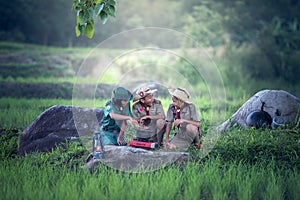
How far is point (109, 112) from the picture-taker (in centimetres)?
595

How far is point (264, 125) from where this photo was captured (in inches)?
272

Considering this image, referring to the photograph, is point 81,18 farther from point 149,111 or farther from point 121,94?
point 149,111

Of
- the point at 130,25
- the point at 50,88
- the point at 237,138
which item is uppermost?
the point at 130,25

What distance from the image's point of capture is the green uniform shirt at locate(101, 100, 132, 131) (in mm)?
5930

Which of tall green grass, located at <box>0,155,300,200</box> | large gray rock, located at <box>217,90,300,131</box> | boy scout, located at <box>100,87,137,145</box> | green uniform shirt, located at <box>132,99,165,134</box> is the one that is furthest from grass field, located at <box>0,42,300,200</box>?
green uniform shirt, located at <box>132,99,165,134</box>

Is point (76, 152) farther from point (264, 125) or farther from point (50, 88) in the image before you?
point (50, 88)

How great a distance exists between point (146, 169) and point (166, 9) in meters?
22.9

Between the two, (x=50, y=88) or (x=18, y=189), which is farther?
(x=50, y=88)

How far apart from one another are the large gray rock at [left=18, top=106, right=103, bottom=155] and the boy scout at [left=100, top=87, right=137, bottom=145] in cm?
63

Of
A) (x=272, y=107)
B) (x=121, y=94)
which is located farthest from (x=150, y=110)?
(x=272, y=107)

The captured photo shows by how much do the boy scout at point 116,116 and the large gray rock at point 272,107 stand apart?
1669 mm

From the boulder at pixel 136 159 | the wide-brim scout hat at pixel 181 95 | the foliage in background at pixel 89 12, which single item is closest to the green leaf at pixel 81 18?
the foliage in background at pixel 89 12

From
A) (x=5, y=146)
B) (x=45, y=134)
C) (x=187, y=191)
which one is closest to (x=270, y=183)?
(x=187, y=191)

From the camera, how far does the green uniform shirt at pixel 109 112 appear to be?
19.5 ft
